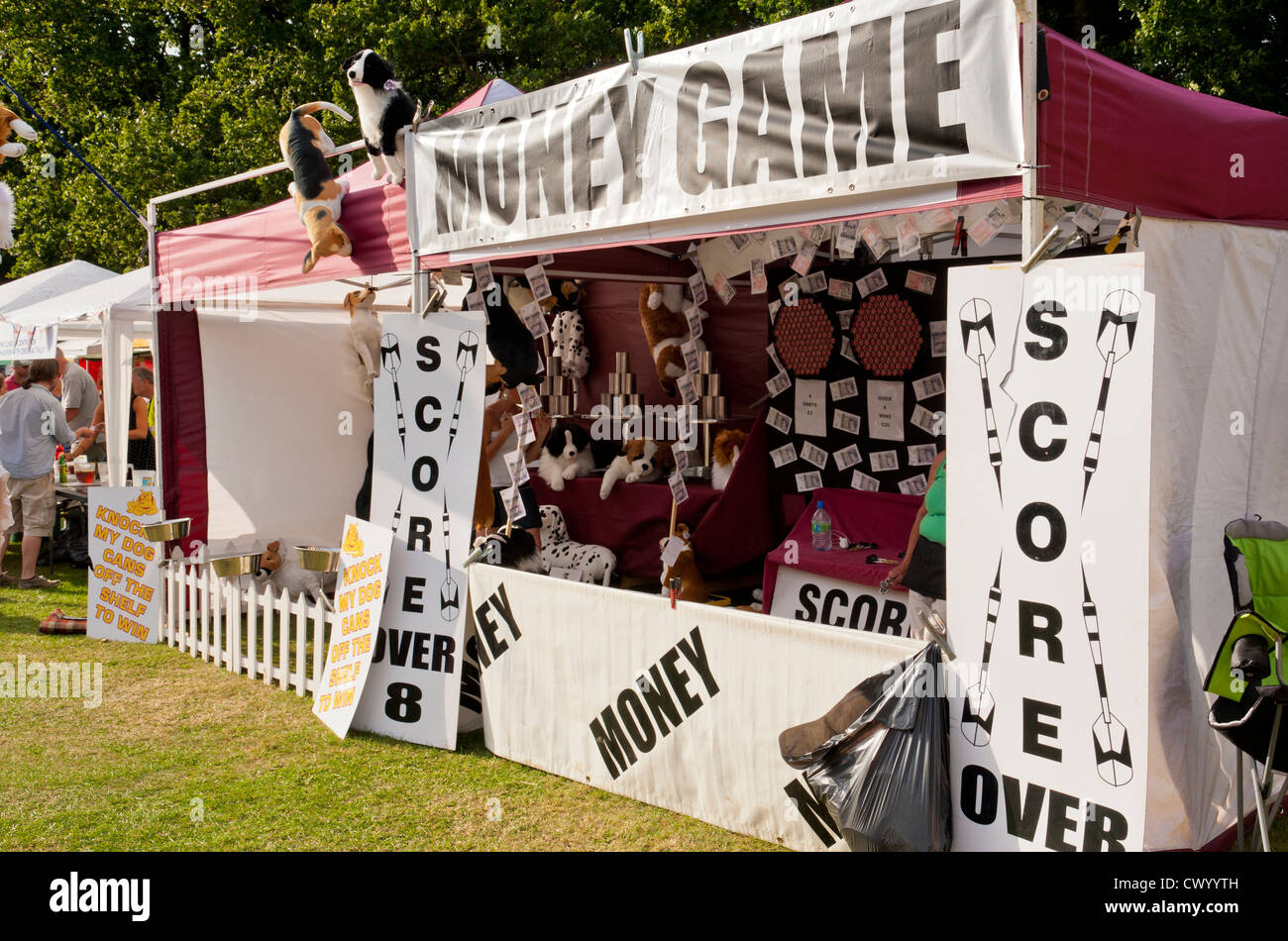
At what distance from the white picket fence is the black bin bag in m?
3.14

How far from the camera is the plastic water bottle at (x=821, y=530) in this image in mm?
6449

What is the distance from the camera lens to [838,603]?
19.8 feet

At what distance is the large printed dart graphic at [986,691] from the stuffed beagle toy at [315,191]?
13.5ft

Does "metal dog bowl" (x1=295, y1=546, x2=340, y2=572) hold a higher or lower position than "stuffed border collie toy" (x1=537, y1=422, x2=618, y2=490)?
lower

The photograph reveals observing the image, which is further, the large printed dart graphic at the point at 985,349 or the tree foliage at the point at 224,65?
the tree foliage at the point at 224,65

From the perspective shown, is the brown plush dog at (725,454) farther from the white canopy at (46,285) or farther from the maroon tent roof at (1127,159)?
the white canopy at (46,285)

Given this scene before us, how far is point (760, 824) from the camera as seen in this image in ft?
12.8

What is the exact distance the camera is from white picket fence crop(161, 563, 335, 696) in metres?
5.87

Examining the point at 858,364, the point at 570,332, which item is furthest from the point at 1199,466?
the point at 570,332

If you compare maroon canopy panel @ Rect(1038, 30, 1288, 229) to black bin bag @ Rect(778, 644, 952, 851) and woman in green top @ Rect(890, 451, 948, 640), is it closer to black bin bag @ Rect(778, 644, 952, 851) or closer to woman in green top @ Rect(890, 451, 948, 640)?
woman in green top @ Rect(890, 451, 948, 640)

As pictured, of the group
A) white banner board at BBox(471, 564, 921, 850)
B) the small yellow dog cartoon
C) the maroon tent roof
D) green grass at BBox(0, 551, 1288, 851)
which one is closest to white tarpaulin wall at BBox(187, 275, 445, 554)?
the small yellow dog cartoon

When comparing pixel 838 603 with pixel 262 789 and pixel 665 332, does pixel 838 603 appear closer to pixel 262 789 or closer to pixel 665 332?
pixel 665 332

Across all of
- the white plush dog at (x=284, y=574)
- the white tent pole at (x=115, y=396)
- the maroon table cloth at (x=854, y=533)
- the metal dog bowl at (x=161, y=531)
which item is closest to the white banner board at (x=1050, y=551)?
the maroon table cloth at (x=854, y=533)

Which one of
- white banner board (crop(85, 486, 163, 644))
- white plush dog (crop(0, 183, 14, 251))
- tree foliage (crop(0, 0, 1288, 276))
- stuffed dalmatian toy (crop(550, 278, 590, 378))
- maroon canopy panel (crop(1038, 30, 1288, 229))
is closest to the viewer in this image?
maroon canopy panel (crop(1038, 30, 1288, 229))
